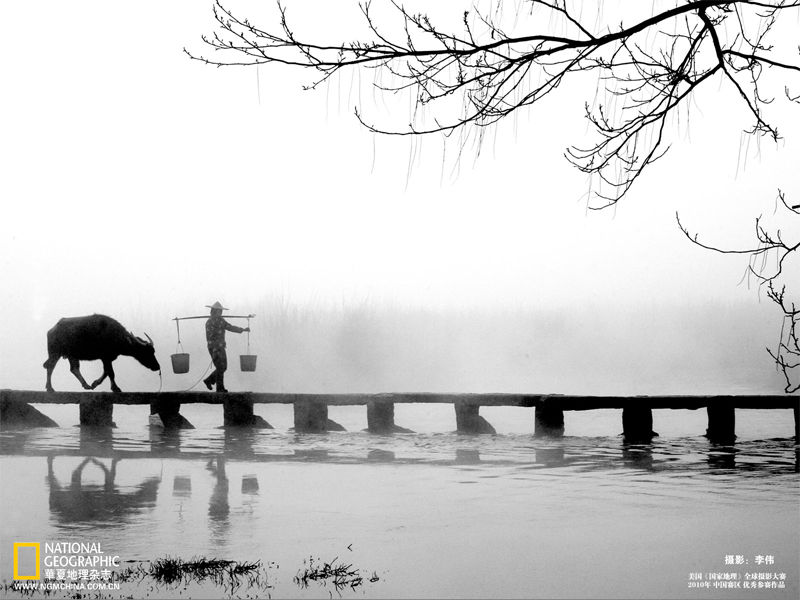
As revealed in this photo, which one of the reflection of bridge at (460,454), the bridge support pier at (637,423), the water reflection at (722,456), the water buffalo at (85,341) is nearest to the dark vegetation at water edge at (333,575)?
the reflection of bridge at (460,454)

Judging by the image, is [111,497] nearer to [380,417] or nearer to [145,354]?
[380,417]

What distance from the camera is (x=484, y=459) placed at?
45.6 feet

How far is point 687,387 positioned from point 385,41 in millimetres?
43146

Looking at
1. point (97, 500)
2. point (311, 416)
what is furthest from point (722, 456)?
point (97, 500)

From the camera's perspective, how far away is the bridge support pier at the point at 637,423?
17.1 meters

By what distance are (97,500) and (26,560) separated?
2784mm

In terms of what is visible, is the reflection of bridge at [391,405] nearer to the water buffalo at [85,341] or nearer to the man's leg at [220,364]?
the man's leg at [220,364]

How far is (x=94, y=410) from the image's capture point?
20031mm

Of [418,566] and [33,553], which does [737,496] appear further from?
[33,553]

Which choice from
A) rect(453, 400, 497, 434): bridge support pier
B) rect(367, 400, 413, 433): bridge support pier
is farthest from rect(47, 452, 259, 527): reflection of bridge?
rect(453, 400, 497, 434): bridge support pier

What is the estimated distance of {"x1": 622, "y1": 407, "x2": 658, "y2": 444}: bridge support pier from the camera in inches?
674

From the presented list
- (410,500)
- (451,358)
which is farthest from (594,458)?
(451,358)

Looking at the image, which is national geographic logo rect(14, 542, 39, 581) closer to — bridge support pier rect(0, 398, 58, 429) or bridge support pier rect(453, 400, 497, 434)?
bridge support pier rect(453, 400, 497, 434)

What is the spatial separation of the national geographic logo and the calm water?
0.12 meters
